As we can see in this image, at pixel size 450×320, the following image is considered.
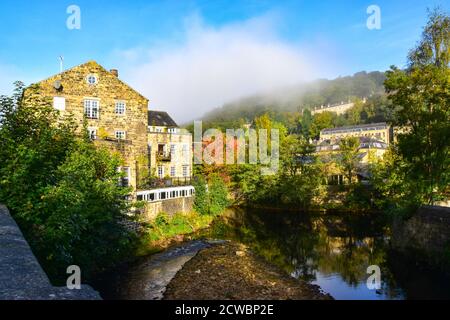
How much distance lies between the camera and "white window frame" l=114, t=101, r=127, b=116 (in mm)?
35519

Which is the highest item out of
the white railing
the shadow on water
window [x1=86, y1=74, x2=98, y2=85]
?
window [x1=86, y1=74, x2=98, y2=85]

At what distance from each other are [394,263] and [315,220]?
1798cm

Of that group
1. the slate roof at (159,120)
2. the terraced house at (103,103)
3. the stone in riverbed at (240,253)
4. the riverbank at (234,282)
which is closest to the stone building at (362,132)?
the slate roof at (159,120)

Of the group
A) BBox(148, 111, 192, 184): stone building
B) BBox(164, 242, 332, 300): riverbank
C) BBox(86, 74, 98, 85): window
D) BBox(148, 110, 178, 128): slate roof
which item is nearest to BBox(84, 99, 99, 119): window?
BBox(86, 74, 98, 85): window

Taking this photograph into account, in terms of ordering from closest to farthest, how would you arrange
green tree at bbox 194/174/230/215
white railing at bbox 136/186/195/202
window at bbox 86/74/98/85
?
white railing at bbox 136/186/195/202 < window at bbox 86/74/98/85 < green tree at bbox 194/174/230/215

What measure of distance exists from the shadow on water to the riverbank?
158 centimetres

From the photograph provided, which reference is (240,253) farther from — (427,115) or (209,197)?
(209,197)

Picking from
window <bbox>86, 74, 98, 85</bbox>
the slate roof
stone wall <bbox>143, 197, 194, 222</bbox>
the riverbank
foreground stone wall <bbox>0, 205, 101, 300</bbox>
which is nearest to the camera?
foreground stone wall <bbox>0, 205, 101, 300</bbox>

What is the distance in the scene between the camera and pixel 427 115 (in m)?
21.9

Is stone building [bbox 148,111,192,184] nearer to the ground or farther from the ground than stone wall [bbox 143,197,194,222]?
farther from the ground

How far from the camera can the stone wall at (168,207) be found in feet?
91.6

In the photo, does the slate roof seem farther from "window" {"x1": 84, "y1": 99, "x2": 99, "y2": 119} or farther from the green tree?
"window" {"x1": 84, "y1": 99, "x2": 99, "y2": 119}
